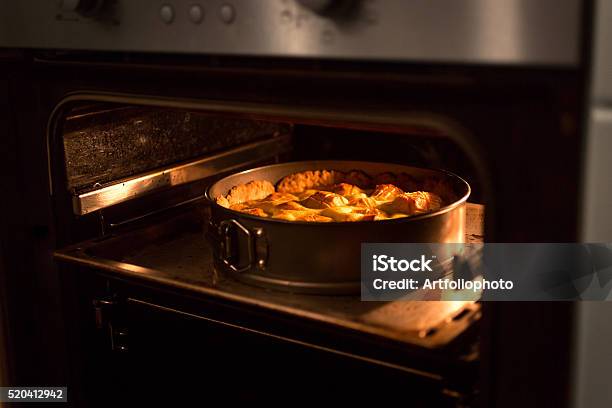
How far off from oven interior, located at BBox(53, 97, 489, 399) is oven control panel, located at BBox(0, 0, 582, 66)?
82 mm

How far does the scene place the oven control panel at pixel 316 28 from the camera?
71 cm

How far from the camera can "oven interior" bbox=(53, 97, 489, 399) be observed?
0.96m

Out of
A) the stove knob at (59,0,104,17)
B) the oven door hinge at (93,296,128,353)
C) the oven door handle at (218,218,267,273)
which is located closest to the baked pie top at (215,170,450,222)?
the oven door handle at (218,218,267,273)

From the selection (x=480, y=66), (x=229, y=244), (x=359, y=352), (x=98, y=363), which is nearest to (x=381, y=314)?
(x=359, y=352)

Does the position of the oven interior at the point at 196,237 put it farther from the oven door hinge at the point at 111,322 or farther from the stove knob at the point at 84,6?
the stove knob at the point at 84,6

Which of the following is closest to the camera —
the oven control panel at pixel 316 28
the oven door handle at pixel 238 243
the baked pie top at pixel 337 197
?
the oven control panel at pixel 316 28

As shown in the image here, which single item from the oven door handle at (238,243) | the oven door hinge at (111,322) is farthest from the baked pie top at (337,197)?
the oven door hinge at (111,322)

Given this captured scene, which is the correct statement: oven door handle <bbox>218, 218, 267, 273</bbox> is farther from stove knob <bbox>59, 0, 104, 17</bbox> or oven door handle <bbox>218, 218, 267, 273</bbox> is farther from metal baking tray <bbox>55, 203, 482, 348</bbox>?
stove knob <bbox>59, 0, 104, 17</bbox>

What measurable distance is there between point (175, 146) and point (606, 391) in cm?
89

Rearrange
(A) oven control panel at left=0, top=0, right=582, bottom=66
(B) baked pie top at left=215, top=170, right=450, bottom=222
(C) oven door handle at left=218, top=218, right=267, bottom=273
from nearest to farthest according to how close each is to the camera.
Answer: (A) oven control panel at left=0, top=0, right=582, bottom=66 < (C) oven door handle at left=218, top=218, right=267, bottom=273 < (B) baked pie top at left=215, top=170, right=450, bottom=222

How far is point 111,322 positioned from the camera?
1284 mm

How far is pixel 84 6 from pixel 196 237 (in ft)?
1.64

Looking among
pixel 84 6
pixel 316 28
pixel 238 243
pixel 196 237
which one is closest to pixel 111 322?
pixel 196 237

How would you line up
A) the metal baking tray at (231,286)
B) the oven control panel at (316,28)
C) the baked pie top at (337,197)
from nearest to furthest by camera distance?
the oven control panel at (316,28) → the metal baking tray at (231,286) → the baked pie top at (337,197)
